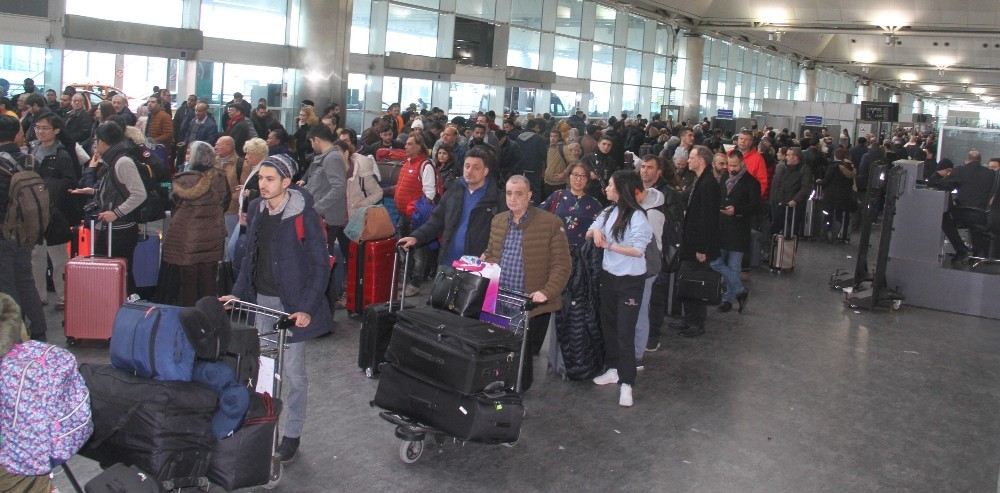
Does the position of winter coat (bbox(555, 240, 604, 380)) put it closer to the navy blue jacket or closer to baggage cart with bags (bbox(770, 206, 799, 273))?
the navy blue jacket

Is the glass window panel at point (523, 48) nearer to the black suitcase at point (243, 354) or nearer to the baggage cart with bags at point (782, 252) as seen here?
the baggage cart with bags at point (782, 252)

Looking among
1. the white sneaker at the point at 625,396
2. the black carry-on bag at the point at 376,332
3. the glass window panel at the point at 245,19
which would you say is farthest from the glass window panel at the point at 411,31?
the white sneaker at the point at 625,396

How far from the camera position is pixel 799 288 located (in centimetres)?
1140

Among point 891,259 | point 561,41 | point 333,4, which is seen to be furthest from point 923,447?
point 561,41

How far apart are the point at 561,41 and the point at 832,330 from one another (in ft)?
68.2

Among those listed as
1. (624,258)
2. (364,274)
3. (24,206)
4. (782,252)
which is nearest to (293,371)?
(624,258)

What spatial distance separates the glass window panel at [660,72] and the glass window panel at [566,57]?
226 inches

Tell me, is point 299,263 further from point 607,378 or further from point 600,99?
point 600,99

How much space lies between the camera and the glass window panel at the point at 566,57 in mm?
28906

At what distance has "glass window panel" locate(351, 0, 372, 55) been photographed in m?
21.1

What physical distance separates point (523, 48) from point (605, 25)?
181 inches

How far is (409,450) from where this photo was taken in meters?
5.10

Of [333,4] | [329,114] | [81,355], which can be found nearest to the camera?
[81,355]

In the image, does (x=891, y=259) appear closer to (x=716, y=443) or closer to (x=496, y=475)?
(x=716, y=443)
